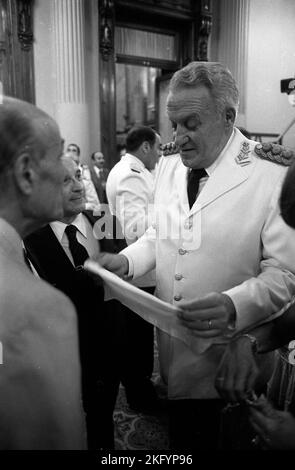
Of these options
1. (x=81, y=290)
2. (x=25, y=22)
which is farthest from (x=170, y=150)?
(x=25, y=22)

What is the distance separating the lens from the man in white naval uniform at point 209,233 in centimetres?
125

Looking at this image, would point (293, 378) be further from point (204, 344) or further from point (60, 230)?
point (60, 230)

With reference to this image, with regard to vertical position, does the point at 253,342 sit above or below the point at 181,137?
below

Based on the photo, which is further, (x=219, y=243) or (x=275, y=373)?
(x=219, y=243)

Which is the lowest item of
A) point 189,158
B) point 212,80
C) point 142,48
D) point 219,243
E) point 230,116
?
point 219,243

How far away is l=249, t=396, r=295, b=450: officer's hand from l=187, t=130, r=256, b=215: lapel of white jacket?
0.67 m

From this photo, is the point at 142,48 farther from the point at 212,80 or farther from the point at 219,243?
the point at 219,243

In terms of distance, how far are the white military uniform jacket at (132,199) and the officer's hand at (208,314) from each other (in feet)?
4.80

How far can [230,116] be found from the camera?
52.4 inches

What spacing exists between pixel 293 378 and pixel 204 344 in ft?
1.03

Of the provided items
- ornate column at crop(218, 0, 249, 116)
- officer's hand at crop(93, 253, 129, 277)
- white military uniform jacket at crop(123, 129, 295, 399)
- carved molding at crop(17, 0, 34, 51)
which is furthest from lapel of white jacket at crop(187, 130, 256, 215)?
carved molding at crop(17, 0, 34, 51)

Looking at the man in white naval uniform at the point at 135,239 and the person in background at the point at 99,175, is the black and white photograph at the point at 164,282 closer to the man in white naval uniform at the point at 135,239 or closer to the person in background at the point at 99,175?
the man in white naval uniform at the point at 135,239

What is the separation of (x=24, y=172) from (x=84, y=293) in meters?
0.88

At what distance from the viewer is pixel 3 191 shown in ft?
2.32
